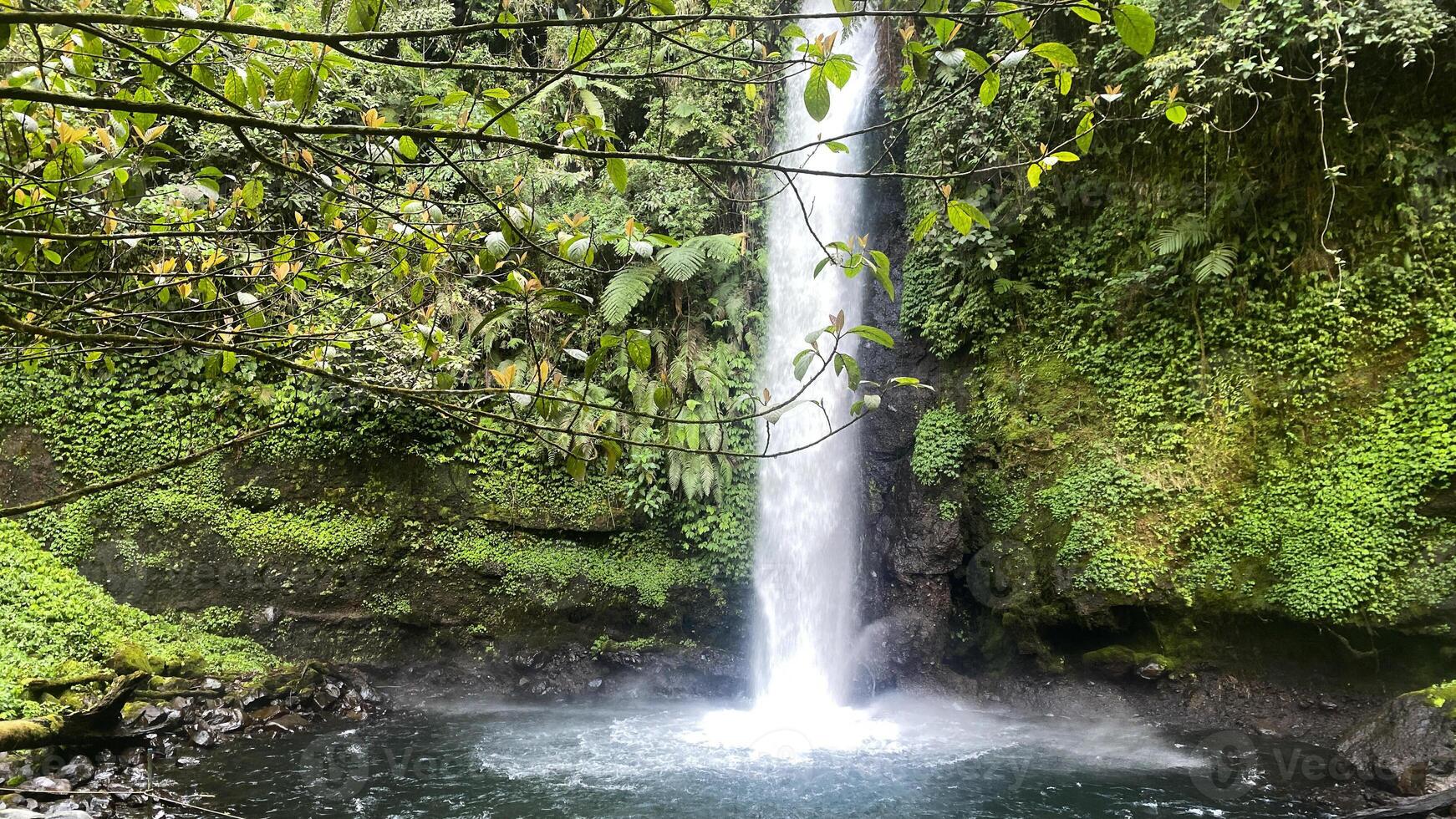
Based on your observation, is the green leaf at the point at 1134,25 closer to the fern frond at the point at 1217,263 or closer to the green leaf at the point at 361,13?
the green leaf at the point at 361,13

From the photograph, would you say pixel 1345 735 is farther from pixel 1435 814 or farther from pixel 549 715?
pixel 549 715

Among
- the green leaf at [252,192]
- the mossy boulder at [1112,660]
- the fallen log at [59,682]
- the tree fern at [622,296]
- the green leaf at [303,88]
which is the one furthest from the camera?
the tree fern at [622,296]

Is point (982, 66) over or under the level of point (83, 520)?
over

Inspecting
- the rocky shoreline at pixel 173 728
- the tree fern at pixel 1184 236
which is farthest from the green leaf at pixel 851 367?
the tree fern at pixel 1184 236

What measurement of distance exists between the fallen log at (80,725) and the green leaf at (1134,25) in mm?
7559

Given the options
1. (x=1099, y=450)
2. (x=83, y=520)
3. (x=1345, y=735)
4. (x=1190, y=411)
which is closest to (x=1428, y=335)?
(x=1190, y=411)

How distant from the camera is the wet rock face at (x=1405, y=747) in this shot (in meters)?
5.13

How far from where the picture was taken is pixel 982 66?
5.03 feet

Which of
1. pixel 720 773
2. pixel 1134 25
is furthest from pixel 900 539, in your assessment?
pixel 1134 25

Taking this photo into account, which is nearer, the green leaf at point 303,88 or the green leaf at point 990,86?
the green leaf at point 990,86

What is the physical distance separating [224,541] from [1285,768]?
34.4ft

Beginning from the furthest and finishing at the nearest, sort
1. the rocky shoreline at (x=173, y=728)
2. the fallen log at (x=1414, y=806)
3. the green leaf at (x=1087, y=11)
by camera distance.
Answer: the rocky shoreline at (x=173, y=728) < the fallen log at (x=1414, y=806) < the green leaf at (x=1087, y=11)

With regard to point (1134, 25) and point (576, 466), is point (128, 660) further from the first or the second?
point (1134, 25)

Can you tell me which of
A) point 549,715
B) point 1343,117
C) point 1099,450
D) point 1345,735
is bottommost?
point 549,715
